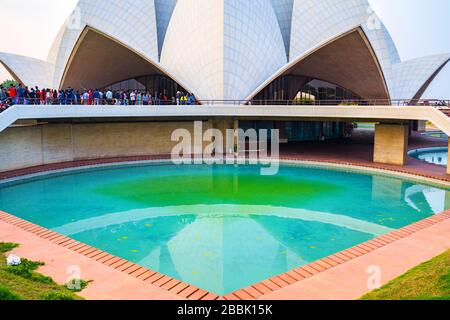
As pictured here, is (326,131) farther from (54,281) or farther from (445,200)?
(54,281)

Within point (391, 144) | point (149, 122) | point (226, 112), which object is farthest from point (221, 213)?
point (149, 122)

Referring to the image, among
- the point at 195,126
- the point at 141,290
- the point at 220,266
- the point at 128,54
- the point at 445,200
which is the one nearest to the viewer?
the point at 141,290

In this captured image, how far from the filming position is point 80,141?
61.2ft

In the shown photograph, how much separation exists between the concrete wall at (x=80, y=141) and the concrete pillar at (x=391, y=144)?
28.4 ft

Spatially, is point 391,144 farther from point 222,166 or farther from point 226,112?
point 226,112

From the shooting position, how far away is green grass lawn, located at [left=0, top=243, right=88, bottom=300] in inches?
180

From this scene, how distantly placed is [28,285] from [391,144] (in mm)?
16187

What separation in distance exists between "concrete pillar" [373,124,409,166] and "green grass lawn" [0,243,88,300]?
15.4 metres

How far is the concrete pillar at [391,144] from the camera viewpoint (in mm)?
17188

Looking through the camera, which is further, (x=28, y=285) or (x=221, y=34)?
(x=221, y=34)

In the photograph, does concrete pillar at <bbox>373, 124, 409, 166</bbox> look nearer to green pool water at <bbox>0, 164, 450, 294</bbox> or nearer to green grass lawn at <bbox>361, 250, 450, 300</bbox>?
green pool water at <bbox>0, 164, 450, 294</bbox>

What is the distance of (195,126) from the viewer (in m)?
20.9
